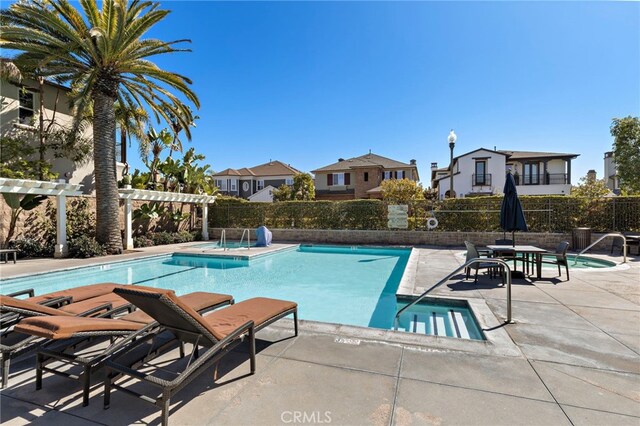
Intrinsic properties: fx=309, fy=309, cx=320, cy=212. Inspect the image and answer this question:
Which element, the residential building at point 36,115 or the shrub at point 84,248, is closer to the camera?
the shrub at point 84,248

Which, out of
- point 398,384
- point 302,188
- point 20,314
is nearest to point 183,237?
point 302,188

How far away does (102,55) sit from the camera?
41.0 ft

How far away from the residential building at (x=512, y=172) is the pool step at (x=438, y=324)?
32.7 meters

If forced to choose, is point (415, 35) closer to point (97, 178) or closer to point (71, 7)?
point (71, 7)

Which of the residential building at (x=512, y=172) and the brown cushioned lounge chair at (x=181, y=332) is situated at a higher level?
the residential building at (x=512, y=172)

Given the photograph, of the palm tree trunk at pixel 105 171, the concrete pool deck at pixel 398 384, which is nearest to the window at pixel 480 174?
the concrete pool deck at pixel 398 384

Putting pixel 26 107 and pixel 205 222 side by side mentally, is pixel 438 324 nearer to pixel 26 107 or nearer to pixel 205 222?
pixel 205 222

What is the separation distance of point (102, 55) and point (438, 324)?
15422 millimetres

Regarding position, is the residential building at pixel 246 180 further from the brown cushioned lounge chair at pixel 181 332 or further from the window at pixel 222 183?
the brown cushioned lounge chair at pixel 181 332

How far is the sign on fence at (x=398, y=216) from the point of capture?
18.5 m

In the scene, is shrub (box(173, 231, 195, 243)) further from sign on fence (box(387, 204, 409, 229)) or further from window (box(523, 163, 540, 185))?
window (box(523, 163, 540, 185))

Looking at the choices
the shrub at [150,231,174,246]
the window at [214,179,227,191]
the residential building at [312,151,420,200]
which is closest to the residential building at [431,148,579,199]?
the residential building at [312,151,420,200]

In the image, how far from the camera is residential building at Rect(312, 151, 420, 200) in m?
37.3

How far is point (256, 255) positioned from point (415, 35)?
39.6 ft
